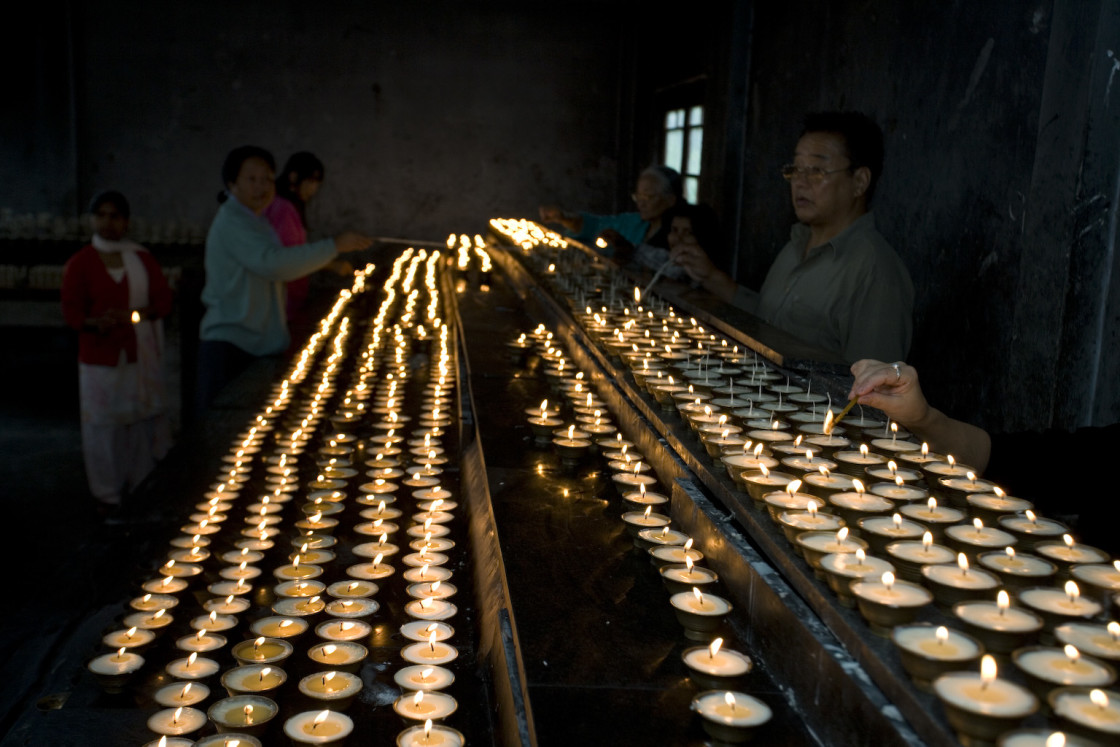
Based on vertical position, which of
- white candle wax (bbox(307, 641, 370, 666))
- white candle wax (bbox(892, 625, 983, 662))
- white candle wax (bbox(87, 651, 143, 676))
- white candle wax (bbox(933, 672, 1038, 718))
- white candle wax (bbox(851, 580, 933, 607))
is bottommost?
white candle wax (bbox(87, 651, 143, 676))

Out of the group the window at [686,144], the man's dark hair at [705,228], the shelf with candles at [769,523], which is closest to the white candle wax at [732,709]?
the shelf with candles at [769,523]

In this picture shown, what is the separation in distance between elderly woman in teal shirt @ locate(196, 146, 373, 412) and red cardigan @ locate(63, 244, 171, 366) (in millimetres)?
1054

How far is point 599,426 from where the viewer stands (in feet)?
9.84

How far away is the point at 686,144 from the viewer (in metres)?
10.9

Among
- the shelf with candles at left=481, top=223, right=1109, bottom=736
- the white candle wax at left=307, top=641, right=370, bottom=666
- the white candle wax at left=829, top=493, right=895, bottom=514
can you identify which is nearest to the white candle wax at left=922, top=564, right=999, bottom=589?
the shelf with candles at left=481, top=223, right=1109, bottom=736

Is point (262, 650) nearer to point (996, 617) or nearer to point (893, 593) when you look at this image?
point (893, 593)

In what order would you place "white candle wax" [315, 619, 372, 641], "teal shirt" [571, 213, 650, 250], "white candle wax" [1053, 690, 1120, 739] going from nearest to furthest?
"white candle wax" [1053, 690, 1120, 739] < "white candle wax" [315, 619, 372, 641] < "teal shirt" [571, 213, 650, 250]

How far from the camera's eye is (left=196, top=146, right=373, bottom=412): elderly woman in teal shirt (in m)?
5.10

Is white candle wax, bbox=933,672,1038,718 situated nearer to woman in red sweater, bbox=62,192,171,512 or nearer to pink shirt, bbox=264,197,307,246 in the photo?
woman in red sweater, bbox=62,192,171,512

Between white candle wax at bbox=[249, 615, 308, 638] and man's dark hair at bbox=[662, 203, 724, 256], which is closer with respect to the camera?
white candle wax at bbox=[249, 615, 308, 638]

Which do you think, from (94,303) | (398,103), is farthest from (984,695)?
(398,103)

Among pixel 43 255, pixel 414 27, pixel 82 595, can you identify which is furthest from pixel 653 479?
pixel 414 27

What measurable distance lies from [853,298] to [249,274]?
10.6 feet

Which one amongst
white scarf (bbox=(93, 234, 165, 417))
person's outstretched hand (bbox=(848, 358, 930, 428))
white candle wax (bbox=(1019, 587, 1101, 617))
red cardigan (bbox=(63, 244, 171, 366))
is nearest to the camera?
white candle wax (bbox=(1019, 587, 1101, 617))
